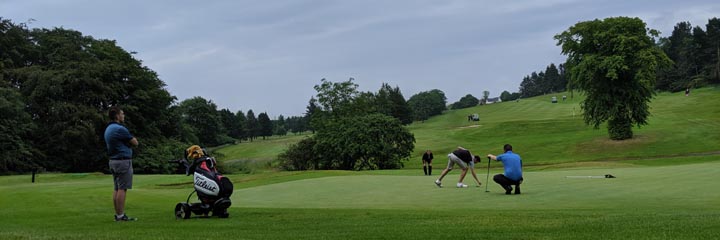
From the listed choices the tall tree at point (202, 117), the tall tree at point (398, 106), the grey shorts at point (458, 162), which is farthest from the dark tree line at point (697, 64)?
the grey shorts at point (458, 162)

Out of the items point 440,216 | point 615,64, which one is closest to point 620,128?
point 615,64

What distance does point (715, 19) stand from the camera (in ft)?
422

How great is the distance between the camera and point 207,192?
35.4ft

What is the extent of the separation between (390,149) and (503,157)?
136ft

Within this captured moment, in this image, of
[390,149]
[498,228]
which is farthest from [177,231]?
[390,149]

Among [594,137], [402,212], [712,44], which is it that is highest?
[712,44]

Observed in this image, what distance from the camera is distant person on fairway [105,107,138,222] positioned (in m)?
10.6

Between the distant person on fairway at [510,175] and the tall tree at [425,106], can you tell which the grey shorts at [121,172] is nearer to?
the distant person on fairway at [510,175]

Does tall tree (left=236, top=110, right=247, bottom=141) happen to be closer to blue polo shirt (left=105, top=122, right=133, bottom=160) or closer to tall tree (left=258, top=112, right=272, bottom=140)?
tall tree (left=258, top=112, right=272, bottom=140)

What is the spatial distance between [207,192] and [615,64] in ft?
161

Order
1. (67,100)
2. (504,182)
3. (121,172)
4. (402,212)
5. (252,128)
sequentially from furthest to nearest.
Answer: (252,128) → (67,100) → (504,182) → (402,212) → (121,172)

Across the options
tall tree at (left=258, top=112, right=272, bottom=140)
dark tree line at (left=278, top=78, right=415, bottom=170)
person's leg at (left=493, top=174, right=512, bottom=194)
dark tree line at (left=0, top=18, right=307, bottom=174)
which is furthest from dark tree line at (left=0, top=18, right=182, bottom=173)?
tall tree at (left=258, top=112, right=272, bottom=140)

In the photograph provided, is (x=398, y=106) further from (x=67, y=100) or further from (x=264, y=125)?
(x=67, y=100)

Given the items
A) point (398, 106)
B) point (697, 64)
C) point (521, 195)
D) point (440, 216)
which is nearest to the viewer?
point (440, 216)
